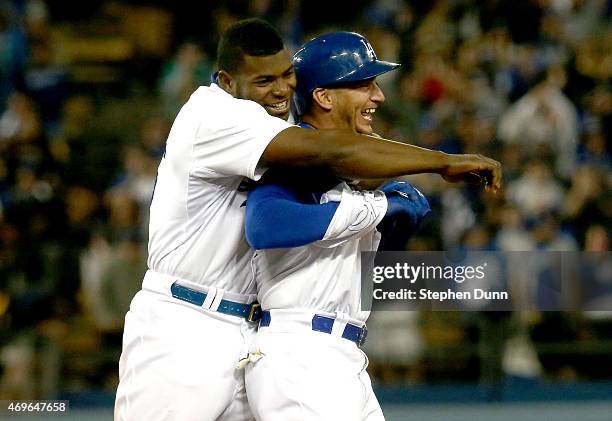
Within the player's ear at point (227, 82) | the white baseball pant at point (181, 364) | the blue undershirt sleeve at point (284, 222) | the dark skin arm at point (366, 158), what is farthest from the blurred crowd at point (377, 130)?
the dark skin arm at point (366, 158)

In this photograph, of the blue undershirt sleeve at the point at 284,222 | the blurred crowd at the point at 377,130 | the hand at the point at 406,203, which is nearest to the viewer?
the blue undershirt sleeve at the point at 284,222

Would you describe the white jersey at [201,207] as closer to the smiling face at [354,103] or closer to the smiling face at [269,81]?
the smiling face at [269,81]

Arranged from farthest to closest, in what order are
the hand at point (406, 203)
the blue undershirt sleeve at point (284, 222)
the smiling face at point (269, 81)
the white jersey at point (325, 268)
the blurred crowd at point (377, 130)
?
the blurred crowd at point (377, 130) < the smiling face at point (269, 81) < the hand at point (406, 203) < the white jersey at point (325, 268) < the blue undershirt sleeve at point (284, 222)

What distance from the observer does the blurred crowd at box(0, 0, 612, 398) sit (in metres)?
7.30

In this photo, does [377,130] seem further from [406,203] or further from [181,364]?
[181,364]

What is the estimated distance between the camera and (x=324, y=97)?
3.34m

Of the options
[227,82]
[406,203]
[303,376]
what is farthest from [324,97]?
[303,376]

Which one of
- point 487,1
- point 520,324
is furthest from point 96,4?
point 520,324

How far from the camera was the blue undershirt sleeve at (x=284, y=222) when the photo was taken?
118 inches

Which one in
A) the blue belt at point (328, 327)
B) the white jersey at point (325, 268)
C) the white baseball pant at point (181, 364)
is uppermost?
the white jersey at point (325, 268)

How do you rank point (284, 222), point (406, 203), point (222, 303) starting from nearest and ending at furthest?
point (284, 222)
point (406, 203)
point (222, 303)

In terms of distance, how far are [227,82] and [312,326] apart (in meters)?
0.88

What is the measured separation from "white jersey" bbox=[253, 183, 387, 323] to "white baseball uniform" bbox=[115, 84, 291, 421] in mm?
168

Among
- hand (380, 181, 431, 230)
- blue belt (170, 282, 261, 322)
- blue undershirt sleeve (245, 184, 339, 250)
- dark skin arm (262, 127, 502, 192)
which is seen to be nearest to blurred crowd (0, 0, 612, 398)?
blue belt (170, 282, 261, 322)
